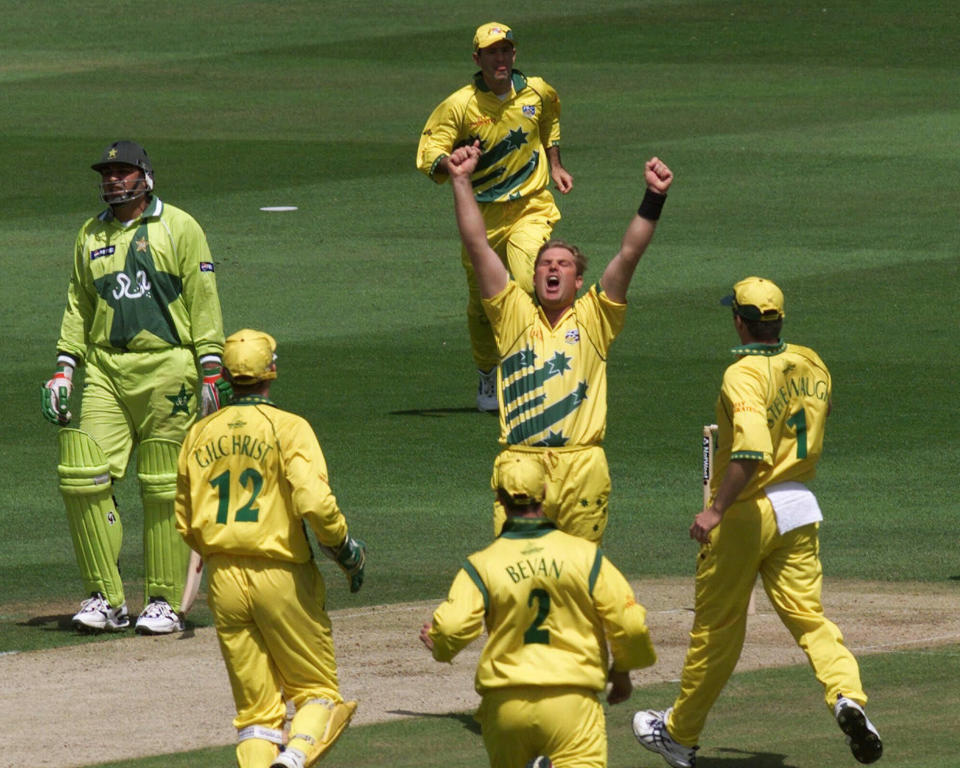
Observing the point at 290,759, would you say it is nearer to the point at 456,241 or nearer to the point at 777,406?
the point at 777,406

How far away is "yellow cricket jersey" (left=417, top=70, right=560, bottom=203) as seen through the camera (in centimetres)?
1777

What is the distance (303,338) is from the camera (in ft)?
73.5

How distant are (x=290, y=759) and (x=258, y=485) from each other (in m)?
1.06

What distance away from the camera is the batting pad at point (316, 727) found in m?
9.09

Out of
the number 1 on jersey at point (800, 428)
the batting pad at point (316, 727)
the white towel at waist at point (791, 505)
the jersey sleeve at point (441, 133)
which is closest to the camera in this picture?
the batting pad at point (316, 727)

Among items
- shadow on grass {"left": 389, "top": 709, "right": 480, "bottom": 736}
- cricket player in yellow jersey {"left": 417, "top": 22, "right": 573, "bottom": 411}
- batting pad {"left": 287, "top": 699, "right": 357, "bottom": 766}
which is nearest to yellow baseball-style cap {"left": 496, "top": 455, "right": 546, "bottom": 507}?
batting pad {"left": 287, "top": 699, "right": 357, "bottom": 766}

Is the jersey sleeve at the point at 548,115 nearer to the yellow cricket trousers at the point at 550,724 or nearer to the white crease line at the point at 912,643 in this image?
the white crease line at the point at 912,643

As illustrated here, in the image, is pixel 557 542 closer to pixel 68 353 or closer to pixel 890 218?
pixel 68 353

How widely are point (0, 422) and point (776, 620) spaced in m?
8.23

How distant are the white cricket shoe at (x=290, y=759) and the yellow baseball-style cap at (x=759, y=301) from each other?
8.83 ft

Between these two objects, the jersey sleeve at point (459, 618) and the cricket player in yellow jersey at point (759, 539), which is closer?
the jersey sleeve at point (459, 618)

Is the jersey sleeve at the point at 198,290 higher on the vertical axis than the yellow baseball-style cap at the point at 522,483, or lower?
lower

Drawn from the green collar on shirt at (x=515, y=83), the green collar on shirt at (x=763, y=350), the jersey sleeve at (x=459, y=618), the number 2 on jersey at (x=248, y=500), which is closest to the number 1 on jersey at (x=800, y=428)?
the green collar on shirt at (x=763, y=350)

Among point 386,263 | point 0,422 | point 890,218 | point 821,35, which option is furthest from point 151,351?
point 821,35
